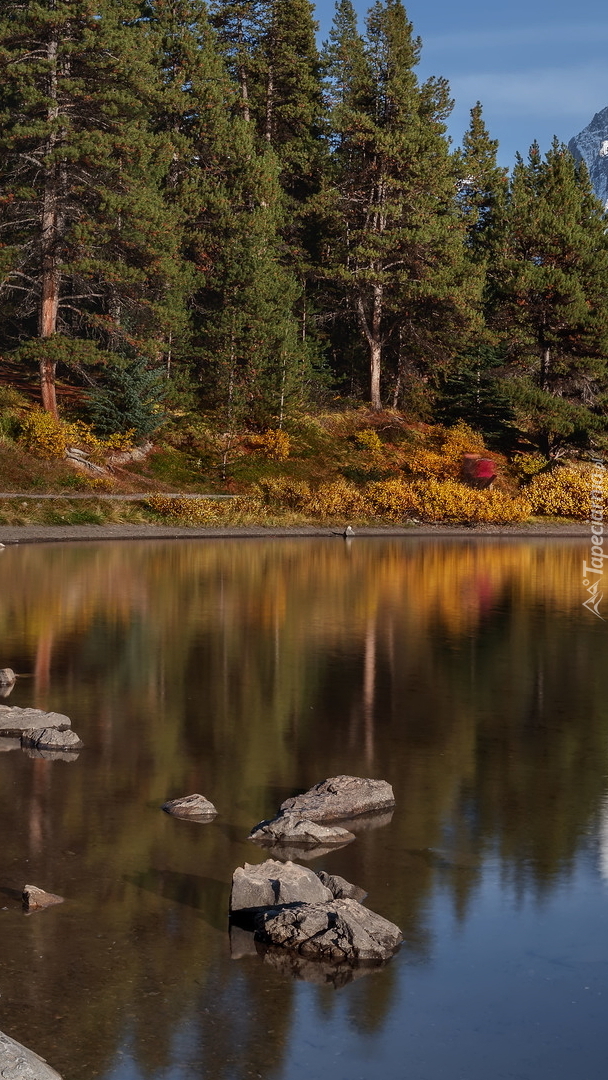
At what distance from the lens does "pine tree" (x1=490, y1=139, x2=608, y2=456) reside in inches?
2142

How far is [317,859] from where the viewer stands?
8695mm

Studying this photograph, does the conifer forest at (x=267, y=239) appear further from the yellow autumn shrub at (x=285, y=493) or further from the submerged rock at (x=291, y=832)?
the submerged rock at (x=291, y=832)

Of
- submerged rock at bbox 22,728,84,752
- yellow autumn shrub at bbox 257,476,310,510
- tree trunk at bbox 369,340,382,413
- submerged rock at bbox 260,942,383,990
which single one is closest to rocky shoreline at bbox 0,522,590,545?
yellow autumn shrub at bbox 257,476,310,510

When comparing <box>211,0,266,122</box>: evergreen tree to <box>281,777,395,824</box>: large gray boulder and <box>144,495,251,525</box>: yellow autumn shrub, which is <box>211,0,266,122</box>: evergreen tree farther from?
<box>281,777,395,824</box>: large gray boulder

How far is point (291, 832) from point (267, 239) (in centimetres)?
4888

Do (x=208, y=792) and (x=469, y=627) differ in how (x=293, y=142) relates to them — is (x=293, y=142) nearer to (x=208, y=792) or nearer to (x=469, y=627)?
(x=469, y=627)

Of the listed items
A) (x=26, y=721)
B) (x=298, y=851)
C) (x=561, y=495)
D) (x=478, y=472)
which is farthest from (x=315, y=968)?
(x=561, y=495)

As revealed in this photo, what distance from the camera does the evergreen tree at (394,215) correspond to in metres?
56.2

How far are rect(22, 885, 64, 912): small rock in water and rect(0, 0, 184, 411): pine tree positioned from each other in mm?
41293

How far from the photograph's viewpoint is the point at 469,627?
21344 mm

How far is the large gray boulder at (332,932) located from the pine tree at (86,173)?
42.1 m

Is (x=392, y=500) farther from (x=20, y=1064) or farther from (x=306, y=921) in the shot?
(x=20, y=1064)

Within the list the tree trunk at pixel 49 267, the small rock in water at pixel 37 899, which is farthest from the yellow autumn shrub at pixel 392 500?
the small rock in water at pixel 37 899

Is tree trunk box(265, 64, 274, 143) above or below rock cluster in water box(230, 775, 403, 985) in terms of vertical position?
above
